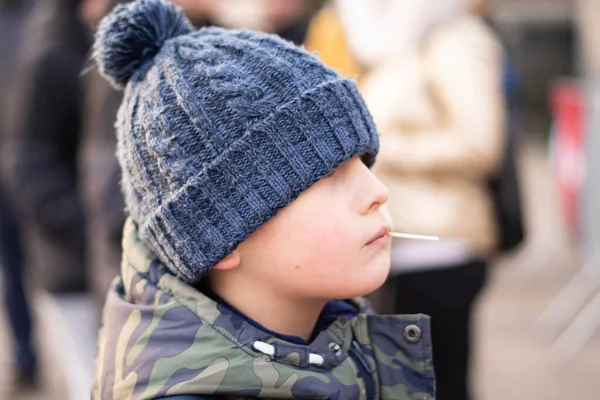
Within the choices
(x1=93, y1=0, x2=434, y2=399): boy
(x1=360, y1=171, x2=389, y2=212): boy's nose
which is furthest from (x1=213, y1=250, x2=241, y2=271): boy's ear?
(x1=360, y1=171, x2=389, y2=212): boy's nose

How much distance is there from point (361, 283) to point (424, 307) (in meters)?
1.40

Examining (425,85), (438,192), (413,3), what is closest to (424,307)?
(438,192)

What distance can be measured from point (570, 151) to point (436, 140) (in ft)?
6.56

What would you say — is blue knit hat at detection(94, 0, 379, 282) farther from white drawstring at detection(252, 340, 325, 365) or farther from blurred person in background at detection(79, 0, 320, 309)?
blurred person in background at detection(79, 0, 320, 309)

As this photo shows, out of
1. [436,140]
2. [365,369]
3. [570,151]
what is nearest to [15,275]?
[436,140]

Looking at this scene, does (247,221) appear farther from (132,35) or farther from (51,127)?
(51,127)

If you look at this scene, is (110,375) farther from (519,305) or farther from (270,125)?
(519,305)

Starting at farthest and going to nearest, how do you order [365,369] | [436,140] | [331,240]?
[436,140]
[365,369]
[331,240]

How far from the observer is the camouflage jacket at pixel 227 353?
4.28 ft

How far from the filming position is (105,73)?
1.50 m

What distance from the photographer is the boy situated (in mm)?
1322

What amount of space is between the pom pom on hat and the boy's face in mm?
390

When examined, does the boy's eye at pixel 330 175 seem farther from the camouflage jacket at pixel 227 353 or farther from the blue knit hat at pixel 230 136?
the camouflage jacket at pixel 227 353

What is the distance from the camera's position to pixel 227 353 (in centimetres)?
132
